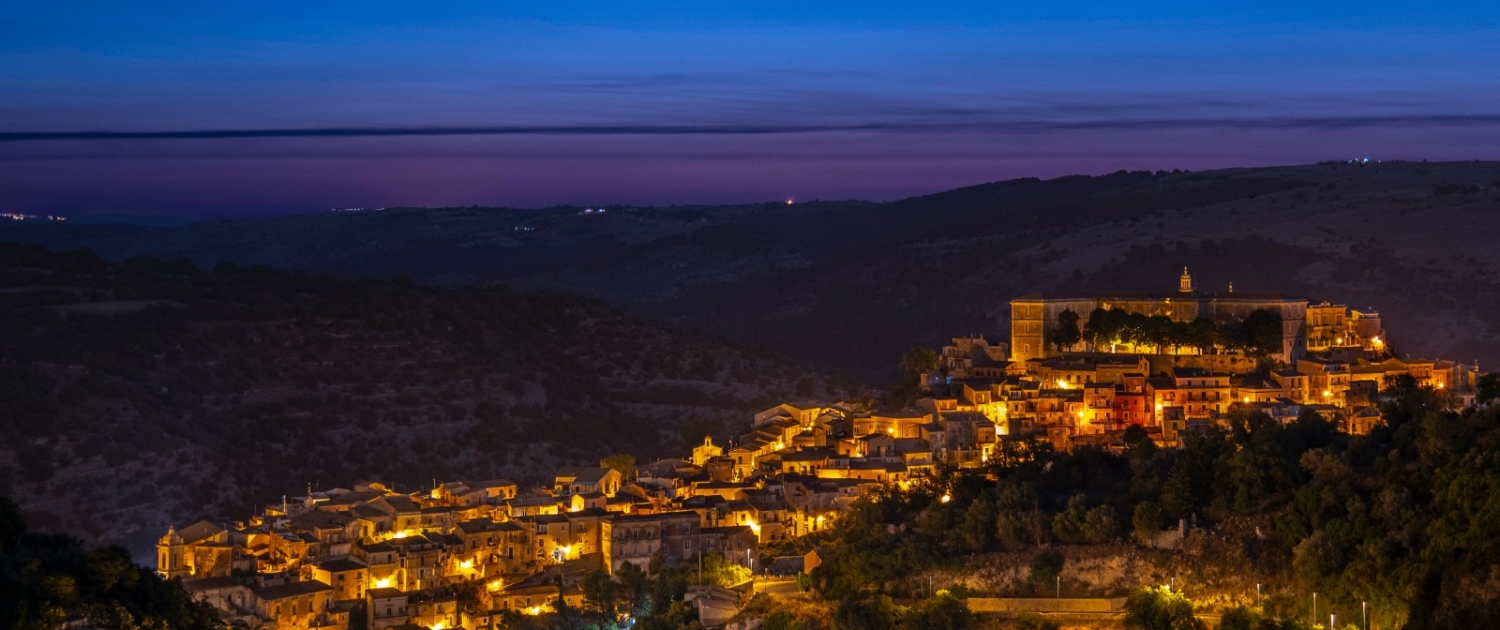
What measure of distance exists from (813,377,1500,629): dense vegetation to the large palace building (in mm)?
4616

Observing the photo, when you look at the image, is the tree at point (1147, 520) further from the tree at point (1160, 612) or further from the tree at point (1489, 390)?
the tree at point (1489, 390)

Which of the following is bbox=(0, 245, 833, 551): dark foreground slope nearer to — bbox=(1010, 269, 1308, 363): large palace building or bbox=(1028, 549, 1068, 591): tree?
bbox=(1010, 269, 1308, 363): large palace building

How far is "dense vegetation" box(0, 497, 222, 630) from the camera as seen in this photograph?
22.5 metres

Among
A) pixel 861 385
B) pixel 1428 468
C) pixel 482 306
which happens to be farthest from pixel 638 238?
pixel 1428 468

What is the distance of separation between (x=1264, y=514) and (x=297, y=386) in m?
30.4

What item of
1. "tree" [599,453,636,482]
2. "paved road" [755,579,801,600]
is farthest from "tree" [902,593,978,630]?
"tree" [599,453,636,482]

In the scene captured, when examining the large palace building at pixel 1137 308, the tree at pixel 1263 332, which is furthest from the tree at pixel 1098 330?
the tree at pixel 1263 332

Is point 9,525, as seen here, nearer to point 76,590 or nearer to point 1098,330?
point 76,590

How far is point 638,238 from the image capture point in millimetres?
121375

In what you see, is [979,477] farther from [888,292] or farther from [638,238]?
[638,238]

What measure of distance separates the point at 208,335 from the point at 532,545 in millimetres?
23808

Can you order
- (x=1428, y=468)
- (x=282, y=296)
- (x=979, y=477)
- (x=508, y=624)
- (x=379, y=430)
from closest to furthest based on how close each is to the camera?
(x=1428, y=468)
(x=508, y=624)
(x=979, y=477)
(x=379, y=430)
(x=282, y=296)

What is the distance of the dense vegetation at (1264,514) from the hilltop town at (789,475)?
3.79ft

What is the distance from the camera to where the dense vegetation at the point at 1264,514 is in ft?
77.0
